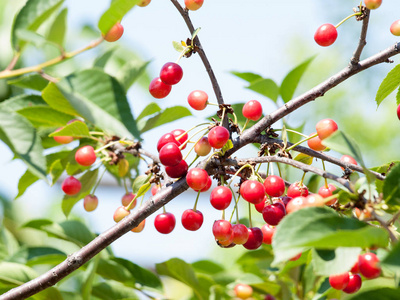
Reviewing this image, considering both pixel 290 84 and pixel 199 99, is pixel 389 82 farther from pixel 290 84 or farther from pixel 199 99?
pixel 290 84

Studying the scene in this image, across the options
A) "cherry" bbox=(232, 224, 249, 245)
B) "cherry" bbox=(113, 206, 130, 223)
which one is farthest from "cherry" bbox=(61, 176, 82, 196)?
"cherry" bbox=(232, 224, 249, 245)

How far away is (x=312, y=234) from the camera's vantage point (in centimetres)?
69

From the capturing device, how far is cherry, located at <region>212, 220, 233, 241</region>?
1121mm

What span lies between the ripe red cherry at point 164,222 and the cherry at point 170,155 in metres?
0.27

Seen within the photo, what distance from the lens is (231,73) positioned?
1681 mm

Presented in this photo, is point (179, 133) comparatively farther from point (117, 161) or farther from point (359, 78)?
point (359, 78)

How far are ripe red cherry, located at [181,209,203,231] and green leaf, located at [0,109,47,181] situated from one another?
1.15 ft

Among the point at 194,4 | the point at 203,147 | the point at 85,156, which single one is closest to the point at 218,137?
the point at 203,147

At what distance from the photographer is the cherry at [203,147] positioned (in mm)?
1130

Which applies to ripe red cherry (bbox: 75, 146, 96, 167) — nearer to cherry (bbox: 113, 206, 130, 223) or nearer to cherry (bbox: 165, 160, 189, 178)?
cherry (bbox: 113, 206, 130, 223)

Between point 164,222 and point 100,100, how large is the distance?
44 cm

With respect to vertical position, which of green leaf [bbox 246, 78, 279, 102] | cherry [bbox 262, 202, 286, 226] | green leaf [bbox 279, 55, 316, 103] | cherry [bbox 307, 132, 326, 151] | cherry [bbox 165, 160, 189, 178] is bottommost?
cherry [bbox 262, 202, 286, 226]

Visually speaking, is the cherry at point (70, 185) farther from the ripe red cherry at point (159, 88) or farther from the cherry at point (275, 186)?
the cherry at point (275, 186)

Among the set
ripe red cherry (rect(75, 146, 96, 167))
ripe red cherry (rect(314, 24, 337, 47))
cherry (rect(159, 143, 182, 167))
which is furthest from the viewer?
ripe red cherry (rect(75, 146, 96, 167))
